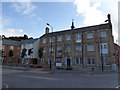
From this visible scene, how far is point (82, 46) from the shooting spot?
160 feet

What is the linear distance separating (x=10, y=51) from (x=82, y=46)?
3296cm

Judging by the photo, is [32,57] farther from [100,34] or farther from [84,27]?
[100,34]

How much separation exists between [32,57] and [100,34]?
2689 cm

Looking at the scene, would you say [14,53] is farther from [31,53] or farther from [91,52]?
[91,52]

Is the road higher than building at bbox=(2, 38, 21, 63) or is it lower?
lower

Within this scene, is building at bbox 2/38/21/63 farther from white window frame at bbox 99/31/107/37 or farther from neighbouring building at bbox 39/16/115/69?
white window frame at bbox 99/31/107/37

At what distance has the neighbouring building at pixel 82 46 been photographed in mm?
43969

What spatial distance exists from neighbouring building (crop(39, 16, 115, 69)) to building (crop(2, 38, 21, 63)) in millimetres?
14616

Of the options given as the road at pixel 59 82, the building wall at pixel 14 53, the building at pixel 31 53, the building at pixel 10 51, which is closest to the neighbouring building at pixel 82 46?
the building at pixel 31 53

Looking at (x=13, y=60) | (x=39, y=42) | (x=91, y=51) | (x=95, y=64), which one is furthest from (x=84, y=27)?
(x=13, y=60)

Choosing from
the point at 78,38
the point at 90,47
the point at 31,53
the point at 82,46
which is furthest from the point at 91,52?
the point at 31,53

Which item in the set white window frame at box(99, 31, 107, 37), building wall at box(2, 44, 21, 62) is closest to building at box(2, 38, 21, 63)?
building wall at box(2, 44, 21, 62)

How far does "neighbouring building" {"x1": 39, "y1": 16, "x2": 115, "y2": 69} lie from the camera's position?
1731 inches

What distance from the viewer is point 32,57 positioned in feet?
207
